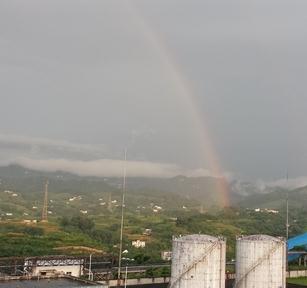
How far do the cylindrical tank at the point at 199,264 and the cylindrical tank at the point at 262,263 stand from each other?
4.24 m

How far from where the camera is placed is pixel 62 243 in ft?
338

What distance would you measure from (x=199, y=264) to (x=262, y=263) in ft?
22.8

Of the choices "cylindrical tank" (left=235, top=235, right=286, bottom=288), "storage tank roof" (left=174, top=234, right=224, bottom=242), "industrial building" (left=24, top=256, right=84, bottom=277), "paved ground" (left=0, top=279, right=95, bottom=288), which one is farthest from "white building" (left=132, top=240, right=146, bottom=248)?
"storage tank roof" (left=174, top=234, right=224, bottom=242)

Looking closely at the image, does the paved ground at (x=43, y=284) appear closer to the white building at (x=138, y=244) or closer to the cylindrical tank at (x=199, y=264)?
the cylindrical tank at (x=199, y=264)

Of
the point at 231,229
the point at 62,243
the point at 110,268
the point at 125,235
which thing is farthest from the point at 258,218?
the point at 110,268

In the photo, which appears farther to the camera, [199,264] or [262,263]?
[262,263]

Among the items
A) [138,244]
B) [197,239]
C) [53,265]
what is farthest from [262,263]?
[138,244]

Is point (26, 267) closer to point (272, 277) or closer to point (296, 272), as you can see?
point (272, 277)

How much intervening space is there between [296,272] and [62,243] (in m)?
47.2

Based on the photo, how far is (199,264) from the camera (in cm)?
A: 4428

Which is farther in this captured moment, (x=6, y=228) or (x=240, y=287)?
(x=6, y=228)

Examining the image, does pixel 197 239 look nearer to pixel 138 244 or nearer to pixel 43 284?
pixel 43 284

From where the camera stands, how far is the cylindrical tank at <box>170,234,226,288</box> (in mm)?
44156

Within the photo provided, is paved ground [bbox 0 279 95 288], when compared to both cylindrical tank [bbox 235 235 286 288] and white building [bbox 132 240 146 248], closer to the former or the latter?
cylindrical tank [bbox 235 235 286 288]
